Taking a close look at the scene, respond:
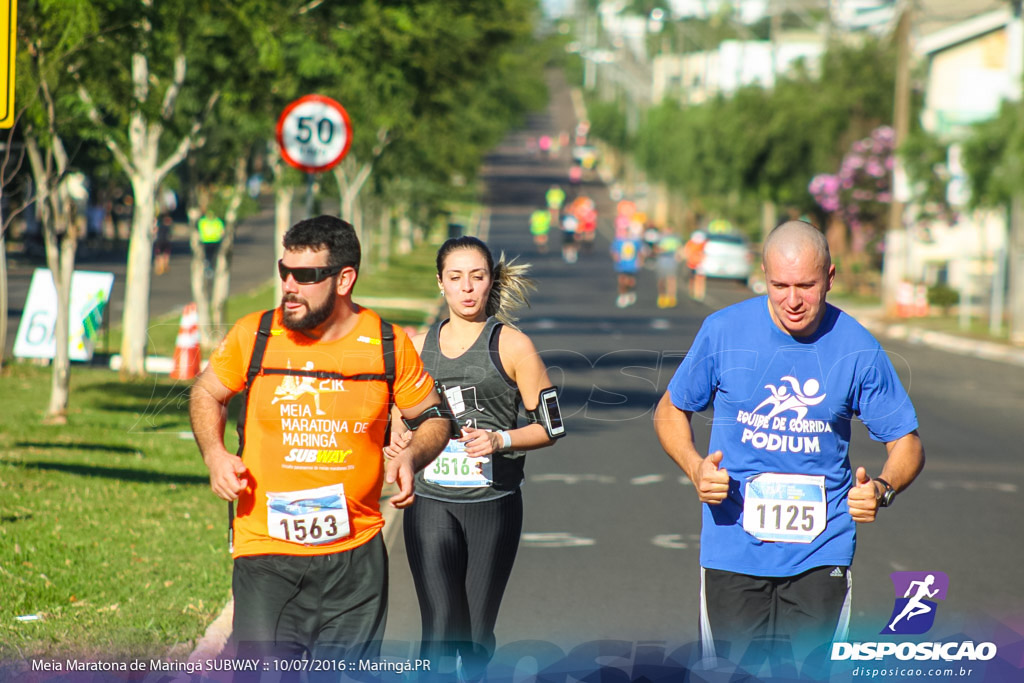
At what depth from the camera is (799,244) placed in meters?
4.88

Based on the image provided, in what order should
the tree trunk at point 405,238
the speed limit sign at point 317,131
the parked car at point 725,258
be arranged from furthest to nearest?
the tree trunk at point 405,238, the parked car at point 725,258, the speed limit sign at point 317,131

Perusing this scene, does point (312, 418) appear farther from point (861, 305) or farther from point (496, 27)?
point (861, 305)

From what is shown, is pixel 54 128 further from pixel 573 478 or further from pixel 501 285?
pixel 501 285

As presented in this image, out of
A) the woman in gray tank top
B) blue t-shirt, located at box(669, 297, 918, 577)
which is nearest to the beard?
the woman in gray tank top

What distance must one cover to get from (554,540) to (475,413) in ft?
14.3

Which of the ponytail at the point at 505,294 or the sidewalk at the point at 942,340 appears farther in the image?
the sidewalk at the point at 942,340

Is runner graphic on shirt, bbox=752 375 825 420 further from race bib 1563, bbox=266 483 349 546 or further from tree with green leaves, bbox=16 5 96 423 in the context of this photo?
tree with green leaves, bbox=16 5 96 423

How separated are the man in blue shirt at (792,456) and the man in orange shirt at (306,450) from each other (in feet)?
3.66

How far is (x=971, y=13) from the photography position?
181 ft

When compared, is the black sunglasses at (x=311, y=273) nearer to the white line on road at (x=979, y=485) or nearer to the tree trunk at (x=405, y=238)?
the white line on road at (x=979, y=485)

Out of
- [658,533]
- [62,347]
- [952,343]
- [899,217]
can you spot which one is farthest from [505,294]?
[899,217]

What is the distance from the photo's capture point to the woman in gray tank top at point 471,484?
5.81m

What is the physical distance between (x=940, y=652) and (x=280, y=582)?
9.06 feet

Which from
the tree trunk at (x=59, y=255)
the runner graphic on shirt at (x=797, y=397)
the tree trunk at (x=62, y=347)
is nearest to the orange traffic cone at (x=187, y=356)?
the tree trunk at (x=59, y=255)
